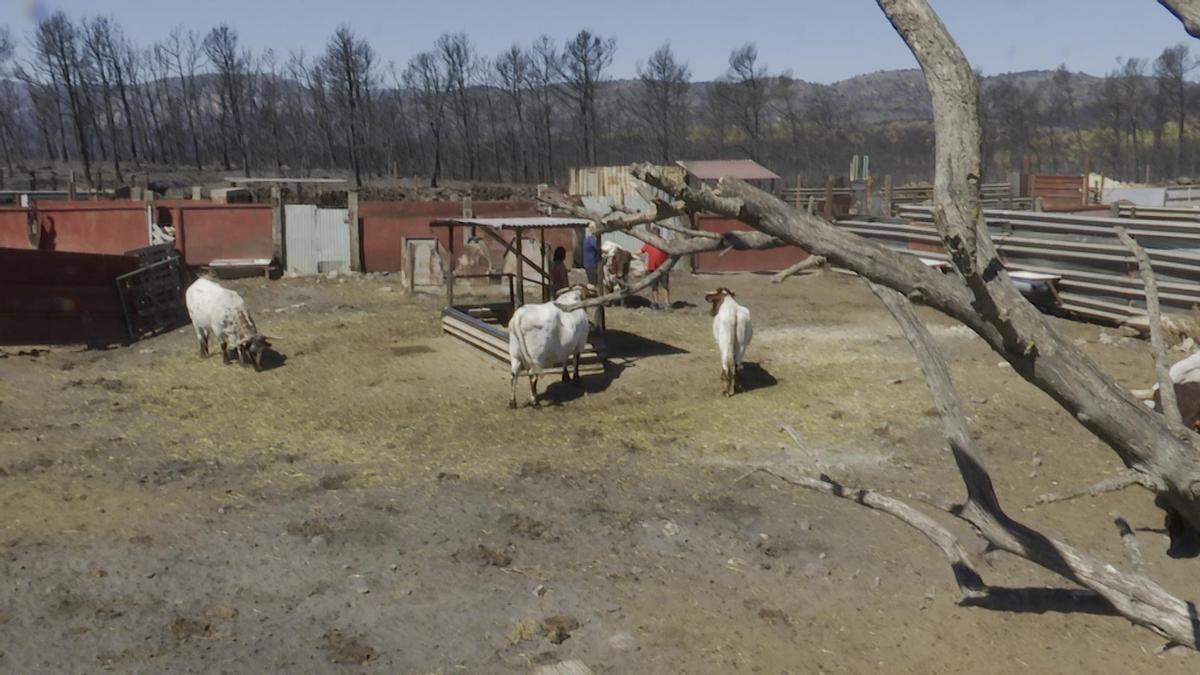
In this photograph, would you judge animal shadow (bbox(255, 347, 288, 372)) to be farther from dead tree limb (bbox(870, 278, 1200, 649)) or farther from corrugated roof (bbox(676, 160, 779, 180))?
corrugated roof (bbox(676, 160, 779, 180))

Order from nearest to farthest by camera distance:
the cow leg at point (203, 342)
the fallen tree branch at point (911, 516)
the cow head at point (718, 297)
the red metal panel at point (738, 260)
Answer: the fallen tree branch at point (911, 516) < the cow head at point (718, 297) < the cow leg at point (203, 342) < the red metal panel at point (738, 260)

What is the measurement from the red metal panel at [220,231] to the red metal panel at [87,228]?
1.05 m

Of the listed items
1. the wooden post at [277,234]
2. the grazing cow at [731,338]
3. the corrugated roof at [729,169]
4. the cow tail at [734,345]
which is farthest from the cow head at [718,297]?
the corrugated roof at [729,169]

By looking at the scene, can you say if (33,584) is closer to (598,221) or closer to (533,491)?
(533,491)

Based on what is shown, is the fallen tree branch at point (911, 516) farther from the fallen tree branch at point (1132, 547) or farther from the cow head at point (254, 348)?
the cow head at point (254, 348)

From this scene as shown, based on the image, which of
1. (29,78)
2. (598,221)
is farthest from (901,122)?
(598,221)

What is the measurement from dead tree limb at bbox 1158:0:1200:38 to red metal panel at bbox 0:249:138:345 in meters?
16.1

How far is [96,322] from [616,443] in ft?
31.9

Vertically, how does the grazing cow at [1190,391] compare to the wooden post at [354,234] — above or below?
below

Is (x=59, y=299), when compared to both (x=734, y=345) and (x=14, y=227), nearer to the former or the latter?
(x=14, y=227)

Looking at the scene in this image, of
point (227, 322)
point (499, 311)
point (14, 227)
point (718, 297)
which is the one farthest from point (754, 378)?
point (14, 227)

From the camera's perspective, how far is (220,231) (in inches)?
923

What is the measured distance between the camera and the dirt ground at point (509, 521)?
6.52 metres

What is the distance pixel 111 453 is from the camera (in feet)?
34.7
